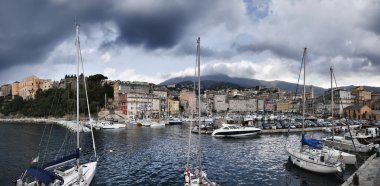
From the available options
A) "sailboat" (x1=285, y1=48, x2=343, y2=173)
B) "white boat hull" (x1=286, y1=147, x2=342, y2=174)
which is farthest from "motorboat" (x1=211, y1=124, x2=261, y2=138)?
"white boat hull" (x1=286, y1=147, x2=342, y2=174)

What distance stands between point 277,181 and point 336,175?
4.69 metres

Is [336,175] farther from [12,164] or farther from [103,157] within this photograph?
[12,164]

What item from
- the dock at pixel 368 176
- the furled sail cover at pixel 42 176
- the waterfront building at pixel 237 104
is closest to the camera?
the furled sail cover at pixel 42 176

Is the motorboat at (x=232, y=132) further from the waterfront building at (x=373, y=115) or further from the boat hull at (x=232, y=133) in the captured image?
the waterfront building at (x=373, y=115)

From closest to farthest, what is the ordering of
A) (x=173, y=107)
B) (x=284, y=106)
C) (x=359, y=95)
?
(x=173, y=107) → (x=359, y=95) → (x=284, y=106)

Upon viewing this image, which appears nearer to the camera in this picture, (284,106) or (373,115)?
(373,115)

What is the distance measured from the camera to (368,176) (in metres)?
20.2

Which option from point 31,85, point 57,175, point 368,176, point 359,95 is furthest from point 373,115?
point 31,85

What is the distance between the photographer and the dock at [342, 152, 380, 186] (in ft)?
59.5

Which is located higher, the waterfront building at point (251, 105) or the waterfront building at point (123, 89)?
the waterfront building at point (123, 89)

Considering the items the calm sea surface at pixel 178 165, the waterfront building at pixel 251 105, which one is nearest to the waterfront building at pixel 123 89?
the waterfront building at pixel 251 105

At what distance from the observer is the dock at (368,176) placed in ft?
59.5

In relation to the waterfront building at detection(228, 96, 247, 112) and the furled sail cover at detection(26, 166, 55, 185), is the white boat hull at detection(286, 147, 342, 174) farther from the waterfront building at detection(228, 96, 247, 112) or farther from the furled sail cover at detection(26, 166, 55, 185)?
the waterfront building at detection(228, 96, 247, 112)

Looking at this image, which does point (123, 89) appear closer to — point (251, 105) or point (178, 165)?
point (251, 105)
